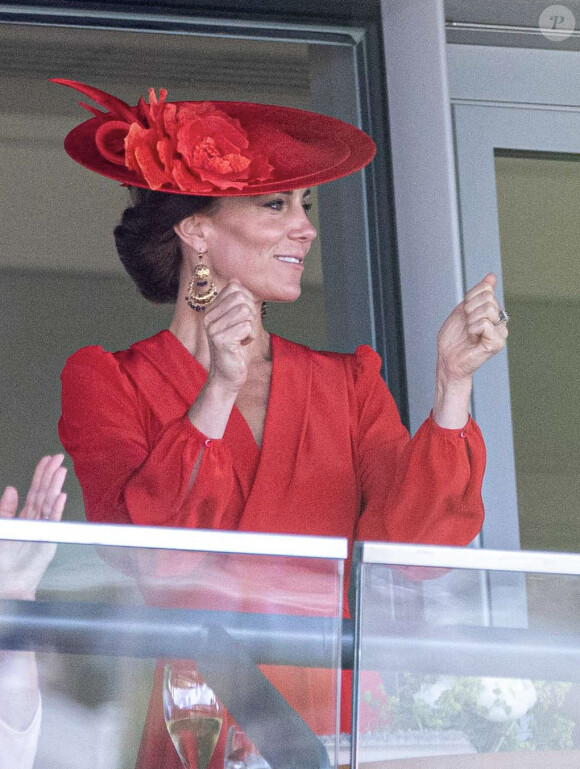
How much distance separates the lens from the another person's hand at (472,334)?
1.29 metres

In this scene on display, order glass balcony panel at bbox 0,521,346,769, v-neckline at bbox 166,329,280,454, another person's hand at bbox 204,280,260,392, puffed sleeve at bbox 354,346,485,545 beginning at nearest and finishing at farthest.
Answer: glass balcony panel at bbox 0,521,346,769 → another person's hand at bbox 204,280,260,392 → puffed sleeve at bbox 354,346,485,545 → v-neckline at bbox 166,329,280,454

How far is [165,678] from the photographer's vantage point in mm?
600

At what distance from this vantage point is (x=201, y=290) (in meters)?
1.56

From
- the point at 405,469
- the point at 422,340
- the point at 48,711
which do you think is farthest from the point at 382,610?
the point at 422,340

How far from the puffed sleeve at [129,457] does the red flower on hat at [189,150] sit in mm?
277

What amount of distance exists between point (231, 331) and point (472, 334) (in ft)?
1.01

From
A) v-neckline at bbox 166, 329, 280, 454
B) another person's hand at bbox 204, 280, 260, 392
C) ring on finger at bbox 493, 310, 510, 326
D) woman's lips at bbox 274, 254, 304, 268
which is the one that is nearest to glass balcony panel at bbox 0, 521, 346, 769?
another person's hand at bbox 204, 280, 260, 392

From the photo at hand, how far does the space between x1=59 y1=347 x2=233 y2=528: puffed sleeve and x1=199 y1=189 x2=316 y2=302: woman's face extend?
22 centimetres

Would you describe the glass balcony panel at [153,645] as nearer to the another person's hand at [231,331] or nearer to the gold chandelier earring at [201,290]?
the another person's hand at [231,331]

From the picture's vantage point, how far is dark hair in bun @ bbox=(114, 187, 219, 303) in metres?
1.59
